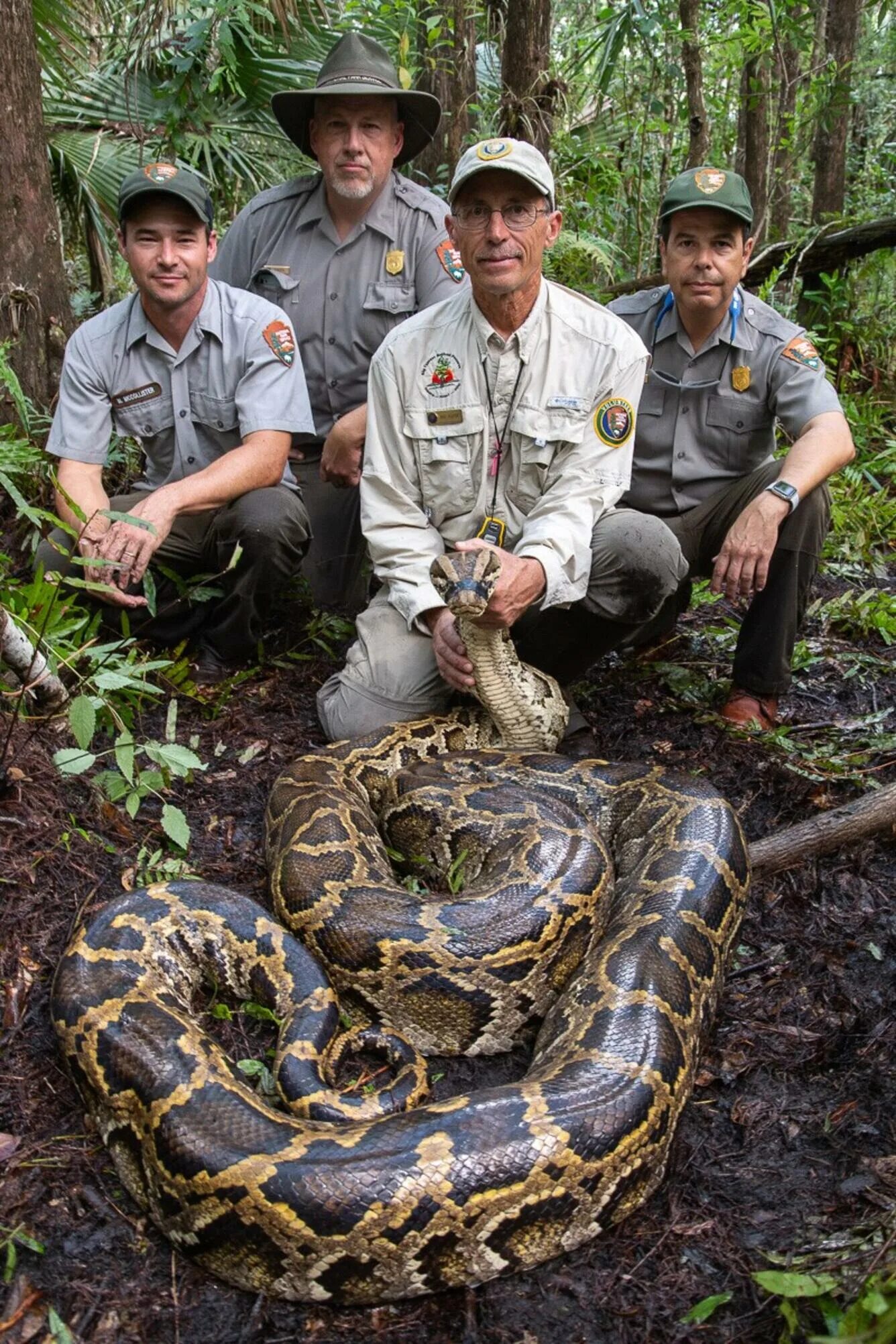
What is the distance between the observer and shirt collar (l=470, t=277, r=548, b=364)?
18.2 ft

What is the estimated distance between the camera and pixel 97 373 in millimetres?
6164

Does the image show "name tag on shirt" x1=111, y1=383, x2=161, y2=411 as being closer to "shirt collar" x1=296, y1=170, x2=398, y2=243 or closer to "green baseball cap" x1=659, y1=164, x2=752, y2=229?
"shirt collar" x1=296, y1=170, x2=398, y2=243

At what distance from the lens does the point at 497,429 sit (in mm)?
5715

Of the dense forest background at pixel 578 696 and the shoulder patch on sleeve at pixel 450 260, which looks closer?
the dense forest background at pixel 578 696

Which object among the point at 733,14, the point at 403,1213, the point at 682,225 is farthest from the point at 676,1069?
the point at 733,14

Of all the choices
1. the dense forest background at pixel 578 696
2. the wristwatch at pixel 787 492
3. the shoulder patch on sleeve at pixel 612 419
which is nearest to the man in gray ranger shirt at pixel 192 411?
the dense forest background at pixel 578 696

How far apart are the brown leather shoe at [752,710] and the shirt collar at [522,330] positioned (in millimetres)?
2203

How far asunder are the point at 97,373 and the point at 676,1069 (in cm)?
483

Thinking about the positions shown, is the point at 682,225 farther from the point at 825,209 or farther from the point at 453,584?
the point at 825,209

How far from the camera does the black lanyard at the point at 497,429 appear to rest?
5.62 m

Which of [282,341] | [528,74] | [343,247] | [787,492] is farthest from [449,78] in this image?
[787,492]

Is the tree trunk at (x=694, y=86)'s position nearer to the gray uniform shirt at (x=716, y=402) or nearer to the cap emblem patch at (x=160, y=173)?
the gray uniform shirt at (x=716, y=402)

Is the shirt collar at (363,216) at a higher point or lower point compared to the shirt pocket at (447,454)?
higher

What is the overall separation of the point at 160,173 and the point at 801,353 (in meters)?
3.67
